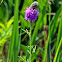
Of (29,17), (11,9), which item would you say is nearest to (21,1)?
(11,9)

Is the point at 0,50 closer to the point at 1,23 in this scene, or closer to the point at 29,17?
the point at 1,23

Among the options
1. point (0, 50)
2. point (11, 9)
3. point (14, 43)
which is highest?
point (11, 9)

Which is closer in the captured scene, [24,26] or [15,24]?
[15,24]

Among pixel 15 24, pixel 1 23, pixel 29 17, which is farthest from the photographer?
pixel 1 23

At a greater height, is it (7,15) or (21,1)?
(21,1)

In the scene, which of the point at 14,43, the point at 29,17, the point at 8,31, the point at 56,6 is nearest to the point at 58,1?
the point at 56,6

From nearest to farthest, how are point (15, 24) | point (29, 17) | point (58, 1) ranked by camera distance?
1. point (29, 17)
2. point (15, 24)
3. point (58, 1)

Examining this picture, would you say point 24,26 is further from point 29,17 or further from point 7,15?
point 29,17

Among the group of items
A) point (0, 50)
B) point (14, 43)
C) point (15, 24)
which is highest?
point (15, 24)

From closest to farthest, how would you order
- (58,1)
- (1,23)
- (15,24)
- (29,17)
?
(29,17) → (15,24) → (1,23) → (58,1)
